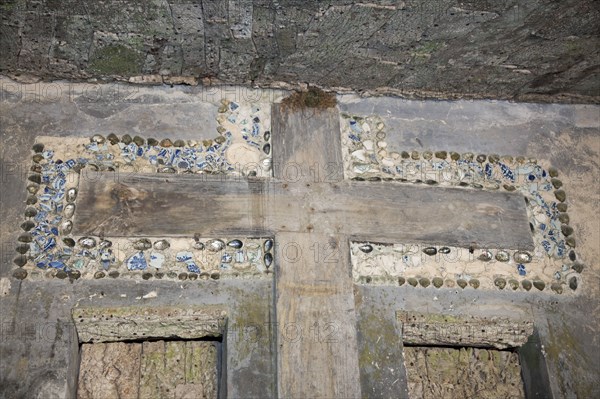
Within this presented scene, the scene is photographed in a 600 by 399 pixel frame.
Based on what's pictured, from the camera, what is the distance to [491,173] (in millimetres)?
3732

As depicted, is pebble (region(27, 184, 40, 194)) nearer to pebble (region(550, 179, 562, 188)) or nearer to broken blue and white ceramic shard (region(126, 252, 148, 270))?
broken blue and white ceramic shard (region(126, 252, 148, 270))

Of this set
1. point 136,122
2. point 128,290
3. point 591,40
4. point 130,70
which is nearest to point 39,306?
point 128,290

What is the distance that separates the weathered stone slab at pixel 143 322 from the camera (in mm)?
3096

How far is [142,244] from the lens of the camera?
3271 millimetres

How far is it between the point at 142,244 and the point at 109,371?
0.73 metres

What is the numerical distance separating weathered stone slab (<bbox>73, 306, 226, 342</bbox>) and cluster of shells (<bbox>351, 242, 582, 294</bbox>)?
79cm

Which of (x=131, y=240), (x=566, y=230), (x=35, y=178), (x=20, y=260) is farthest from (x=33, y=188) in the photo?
(x=566, y=230)

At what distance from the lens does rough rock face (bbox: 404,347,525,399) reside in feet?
11.7

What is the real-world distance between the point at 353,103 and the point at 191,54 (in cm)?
98

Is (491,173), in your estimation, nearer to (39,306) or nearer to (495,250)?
(495,250)

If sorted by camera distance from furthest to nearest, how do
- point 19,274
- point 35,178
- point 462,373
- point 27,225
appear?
point 462,373
point 35,178
point 27,225
point 19,274

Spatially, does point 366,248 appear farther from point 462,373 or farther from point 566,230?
point 566,230

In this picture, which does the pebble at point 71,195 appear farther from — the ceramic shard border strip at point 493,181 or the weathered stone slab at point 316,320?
the ceramic shard border strip at point 493,181

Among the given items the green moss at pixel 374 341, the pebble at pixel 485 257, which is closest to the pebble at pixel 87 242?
the green moss at pixel 374 341
